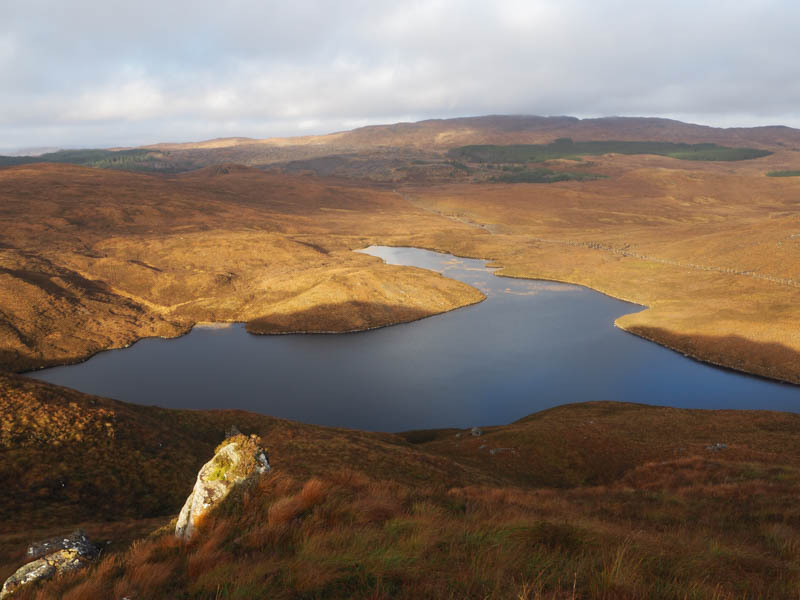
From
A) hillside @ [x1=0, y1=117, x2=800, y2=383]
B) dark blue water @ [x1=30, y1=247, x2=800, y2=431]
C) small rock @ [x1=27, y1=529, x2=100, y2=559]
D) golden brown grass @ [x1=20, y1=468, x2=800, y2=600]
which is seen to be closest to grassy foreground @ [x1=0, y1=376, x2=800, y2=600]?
golden brown grass @ [x1=20, y1=468, x2=800, y2=600]

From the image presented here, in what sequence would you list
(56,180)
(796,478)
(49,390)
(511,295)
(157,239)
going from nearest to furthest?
1. (796,478)
2. (49,390)
3. (511,295)
4. (157,239)
5. (56,180)

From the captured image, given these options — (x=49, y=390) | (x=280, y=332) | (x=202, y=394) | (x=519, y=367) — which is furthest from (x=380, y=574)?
(x=280, y=332)

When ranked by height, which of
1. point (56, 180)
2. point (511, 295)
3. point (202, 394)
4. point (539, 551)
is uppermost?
point (56, 180)

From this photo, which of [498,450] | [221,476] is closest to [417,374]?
[498,450]

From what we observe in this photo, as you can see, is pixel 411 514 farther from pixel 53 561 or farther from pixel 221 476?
pixel 53 561

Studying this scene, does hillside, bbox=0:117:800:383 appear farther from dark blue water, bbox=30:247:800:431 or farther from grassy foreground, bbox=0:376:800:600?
grassy foreground, bbox=0:376:800:600

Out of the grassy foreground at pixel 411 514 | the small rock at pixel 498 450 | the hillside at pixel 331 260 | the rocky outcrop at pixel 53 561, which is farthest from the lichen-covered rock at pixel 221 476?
the hillside at pixel 331 260

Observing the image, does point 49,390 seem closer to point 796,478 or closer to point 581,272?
point 796,478
